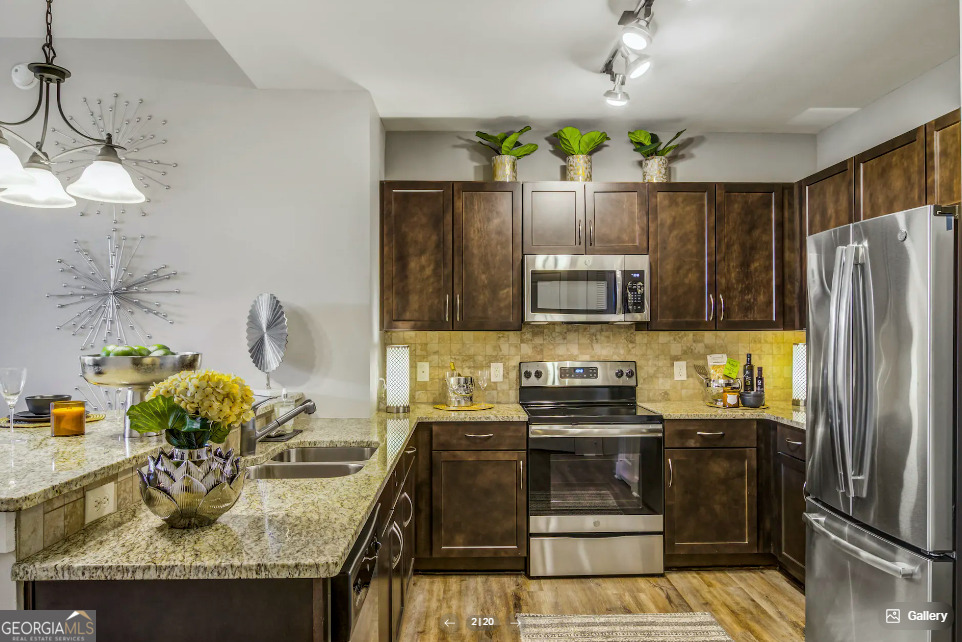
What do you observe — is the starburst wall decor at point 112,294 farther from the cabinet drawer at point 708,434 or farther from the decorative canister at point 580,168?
the cabinet drawer at point 708,434

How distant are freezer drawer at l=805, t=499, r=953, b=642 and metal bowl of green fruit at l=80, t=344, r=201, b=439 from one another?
8.05 feet

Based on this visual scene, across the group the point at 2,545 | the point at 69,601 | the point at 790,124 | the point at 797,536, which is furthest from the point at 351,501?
the point at 790,124

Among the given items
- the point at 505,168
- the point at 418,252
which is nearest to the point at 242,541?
the point at 418,252

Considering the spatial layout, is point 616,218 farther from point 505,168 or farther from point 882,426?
point 882,426

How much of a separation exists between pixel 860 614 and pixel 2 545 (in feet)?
8.32

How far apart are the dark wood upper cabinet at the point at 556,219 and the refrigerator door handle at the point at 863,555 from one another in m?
1.79

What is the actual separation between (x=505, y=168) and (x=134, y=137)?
2.02 meters

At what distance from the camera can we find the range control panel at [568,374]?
11.7 feet

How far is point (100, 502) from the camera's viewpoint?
1448 mm

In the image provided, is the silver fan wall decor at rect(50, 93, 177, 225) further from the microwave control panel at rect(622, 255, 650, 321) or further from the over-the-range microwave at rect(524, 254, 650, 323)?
the microwave control panel at rect(622, 255, 650, 321)

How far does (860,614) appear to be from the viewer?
6.57 ft

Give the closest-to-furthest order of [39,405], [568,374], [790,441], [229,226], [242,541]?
[242,541], [39,405], [790,441], [229,226], [568,374]

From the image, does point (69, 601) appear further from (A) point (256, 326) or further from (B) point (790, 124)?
(B) point (790, 124)

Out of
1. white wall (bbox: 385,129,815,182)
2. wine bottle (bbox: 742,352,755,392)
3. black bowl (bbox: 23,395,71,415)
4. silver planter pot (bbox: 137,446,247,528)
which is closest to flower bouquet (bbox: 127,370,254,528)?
silver planter pot (bbox: 137,446,247,528)
